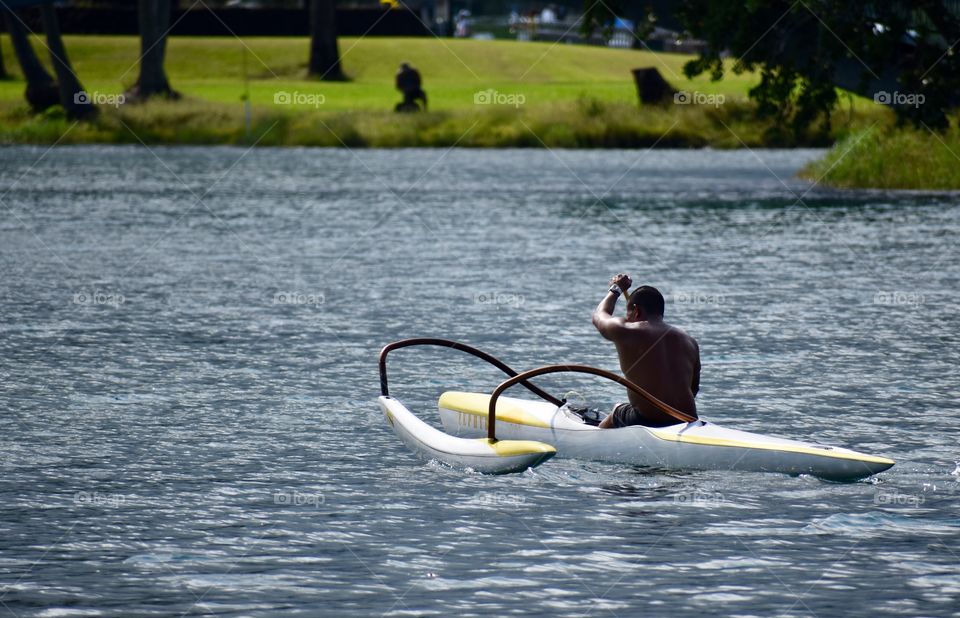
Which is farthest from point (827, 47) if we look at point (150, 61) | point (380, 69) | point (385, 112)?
point (380, 69)

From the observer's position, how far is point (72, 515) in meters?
9.97

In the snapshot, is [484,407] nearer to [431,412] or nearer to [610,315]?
[431,412]

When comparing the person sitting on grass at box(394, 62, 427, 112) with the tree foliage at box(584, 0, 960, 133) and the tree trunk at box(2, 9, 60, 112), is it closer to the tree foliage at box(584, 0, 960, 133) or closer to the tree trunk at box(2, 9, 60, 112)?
the tree trunk at box(2, 9, 60, 112)

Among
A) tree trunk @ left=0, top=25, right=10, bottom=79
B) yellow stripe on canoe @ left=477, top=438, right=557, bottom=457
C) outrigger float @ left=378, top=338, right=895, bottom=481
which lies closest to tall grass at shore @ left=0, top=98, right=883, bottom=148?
tree trunk @ left=0, top=25, right=10, bottom=79

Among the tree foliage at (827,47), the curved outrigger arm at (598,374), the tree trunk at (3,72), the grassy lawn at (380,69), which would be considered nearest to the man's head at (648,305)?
the curved outrigger arm at (598,374)

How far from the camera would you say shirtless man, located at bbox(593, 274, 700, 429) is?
1097cm

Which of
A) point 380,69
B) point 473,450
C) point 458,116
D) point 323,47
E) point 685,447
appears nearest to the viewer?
point 685,447

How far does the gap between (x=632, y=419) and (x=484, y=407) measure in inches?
64.0

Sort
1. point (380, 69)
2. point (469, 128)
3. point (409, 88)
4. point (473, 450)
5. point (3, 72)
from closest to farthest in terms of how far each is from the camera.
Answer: point (473, 450)
point (469, 128)
point (409, 88)
point (3, 72)
point (380, 69)

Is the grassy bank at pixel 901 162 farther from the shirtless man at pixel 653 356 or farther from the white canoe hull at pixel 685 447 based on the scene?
the shirtless man at pixel 653 356

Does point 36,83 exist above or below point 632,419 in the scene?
above

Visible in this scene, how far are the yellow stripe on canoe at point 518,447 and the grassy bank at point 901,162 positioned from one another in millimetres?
27466

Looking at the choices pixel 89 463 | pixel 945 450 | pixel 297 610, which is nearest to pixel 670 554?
pixel 297 610

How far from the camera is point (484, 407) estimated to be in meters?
12.5
